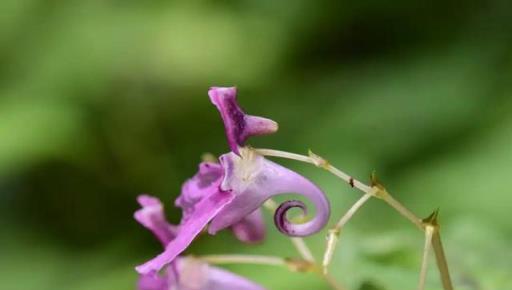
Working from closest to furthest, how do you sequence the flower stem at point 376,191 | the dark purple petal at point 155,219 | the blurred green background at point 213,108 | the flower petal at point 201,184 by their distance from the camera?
the flower stem at point 376,191 < the flower petal at point 201,184 < the dark purple petal at point 155,219 < the blurred green background at point 213,108

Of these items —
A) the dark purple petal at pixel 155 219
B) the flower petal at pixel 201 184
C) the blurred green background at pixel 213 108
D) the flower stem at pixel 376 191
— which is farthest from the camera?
the blurred green background at pixel 213 108

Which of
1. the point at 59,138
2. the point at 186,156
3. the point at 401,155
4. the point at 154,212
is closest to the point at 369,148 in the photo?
the point at 401,155

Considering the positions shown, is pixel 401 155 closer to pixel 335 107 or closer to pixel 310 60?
pixel 335 107

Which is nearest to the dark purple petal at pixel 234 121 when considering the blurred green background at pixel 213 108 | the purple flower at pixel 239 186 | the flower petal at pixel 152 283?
the purple flower at pixel 239 186

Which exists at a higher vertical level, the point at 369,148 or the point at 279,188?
the point at 369,148

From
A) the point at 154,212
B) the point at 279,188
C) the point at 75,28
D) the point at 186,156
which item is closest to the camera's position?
the point at 279,188

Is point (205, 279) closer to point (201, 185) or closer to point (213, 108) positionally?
point (201, 185)

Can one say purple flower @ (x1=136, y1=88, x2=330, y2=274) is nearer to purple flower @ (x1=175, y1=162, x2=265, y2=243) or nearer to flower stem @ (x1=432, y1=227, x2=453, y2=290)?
purple flower @ (x1=175, y1=162, x2=265, y2=243)

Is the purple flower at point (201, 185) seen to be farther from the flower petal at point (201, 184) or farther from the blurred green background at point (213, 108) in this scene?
the blurred green background at point (213, 108)
